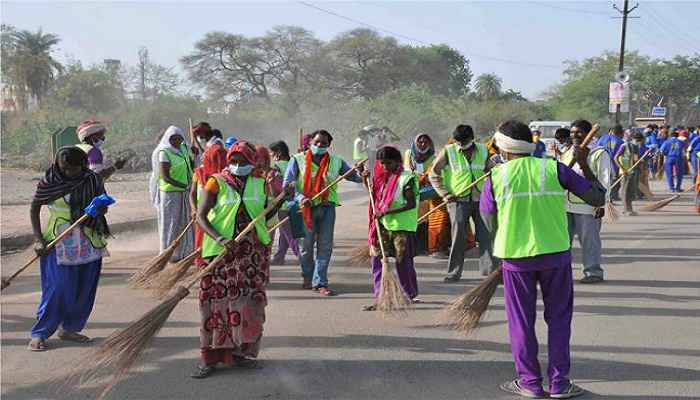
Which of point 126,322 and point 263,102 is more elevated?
point 263,102

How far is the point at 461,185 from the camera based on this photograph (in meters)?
8.82

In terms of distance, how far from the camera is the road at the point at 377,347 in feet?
17.0

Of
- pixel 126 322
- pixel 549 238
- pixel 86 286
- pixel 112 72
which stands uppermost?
pixel 112 72

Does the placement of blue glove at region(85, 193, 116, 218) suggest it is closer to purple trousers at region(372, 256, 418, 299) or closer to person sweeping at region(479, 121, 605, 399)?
purple trousers at region(372, 256, 418, 299)

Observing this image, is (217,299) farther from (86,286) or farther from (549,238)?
(549,238)

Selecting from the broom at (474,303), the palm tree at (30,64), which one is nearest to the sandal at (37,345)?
the broom at (474,303)

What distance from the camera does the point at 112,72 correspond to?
48094 millimetres

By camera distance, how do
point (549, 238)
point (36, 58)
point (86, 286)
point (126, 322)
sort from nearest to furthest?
point (549, 238) → point (86, 286) → point (126, 322) → point (36, 58)

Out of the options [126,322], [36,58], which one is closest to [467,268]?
[126,322]

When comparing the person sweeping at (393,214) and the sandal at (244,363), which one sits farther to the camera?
the person sweeping at (393,214)

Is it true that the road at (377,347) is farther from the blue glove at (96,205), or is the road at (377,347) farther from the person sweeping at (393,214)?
the blue glove at (96,205)

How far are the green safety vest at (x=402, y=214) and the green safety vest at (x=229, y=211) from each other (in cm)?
200

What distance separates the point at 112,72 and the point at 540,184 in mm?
46601

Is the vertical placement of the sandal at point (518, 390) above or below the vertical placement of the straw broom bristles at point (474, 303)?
below
